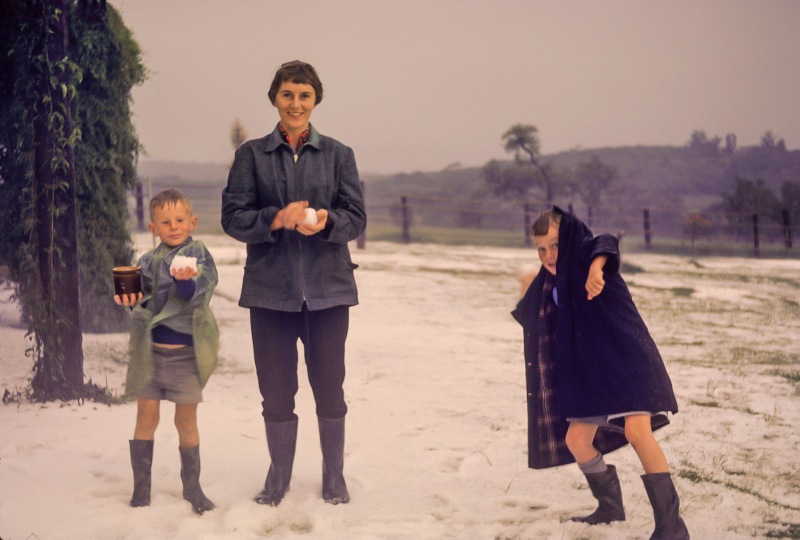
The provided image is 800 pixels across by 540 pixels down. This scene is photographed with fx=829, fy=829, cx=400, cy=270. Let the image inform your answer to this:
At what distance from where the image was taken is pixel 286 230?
309cm

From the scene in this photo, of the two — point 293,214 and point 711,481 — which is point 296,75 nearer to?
point 293,214

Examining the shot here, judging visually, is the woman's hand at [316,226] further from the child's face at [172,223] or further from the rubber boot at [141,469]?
the rubber boot at [141,469]

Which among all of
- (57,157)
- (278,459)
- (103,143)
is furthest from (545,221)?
(103,143)

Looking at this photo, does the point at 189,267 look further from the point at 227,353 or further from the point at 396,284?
the point at 396,284

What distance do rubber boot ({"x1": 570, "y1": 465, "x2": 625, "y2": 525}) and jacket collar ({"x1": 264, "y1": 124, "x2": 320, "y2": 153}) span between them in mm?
1605

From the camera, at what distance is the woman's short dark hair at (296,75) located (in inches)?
117

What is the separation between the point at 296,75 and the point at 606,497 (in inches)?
76.1

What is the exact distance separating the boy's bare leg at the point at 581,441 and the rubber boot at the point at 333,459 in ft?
2.92

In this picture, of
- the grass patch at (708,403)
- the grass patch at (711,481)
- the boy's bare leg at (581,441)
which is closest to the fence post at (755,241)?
the grass patch at (708,403)

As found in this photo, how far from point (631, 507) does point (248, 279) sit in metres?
1.77

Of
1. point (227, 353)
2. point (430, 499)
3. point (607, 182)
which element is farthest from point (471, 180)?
point (430, 499)

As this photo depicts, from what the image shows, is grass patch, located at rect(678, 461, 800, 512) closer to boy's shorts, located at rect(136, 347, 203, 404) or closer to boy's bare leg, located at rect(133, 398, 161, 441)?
boy's shorts, located at rect(136, 347, 203, 404)

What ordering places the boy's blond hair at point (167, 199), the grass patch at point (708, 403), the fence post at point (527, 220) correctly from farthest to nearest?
the fence post at point (527, 220) < the grass patch at point (708, 403) < the boy's blond hair at point (167, 199)

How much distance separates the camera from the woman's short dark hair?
2.98 meters
